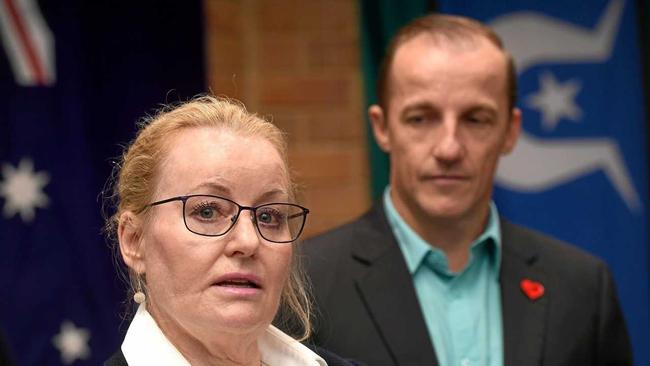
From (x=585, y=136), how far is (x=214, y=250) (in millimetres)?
2667

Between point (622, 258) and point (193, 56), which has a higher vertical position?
Result: point (193, 56)

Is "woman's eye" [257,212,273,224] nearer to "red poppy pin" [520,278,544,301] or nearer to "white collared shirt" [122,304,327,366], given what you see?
"white collared shirt" [122,304,327,366]

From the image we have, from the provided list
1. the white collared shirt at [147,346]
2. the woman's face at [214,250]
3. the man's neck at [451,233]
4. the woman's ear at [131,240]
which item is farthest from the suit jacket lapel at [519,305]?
the woman's ear at [131,240]

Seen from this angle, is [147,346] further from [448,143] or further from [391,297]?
[448,143]

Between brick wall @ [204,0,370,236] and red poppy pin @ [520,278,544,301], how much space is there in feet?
4.48

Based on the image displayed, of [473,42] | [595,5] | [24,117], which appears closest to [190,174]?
[473,42]

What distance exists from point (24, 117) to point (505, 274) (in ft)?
5.02

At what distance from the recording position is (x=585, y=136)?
4.16 meters

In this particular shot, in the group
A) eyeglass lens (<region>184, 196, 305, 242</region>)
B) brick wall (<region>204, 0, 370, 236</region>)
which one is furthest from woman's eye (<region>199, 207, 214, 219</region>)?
brick wall (<region>204, 0, 370, 236</region>)

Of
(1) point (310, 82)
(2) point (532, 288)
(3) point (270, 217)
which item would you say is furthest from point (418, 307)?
(1) point (310, 82)

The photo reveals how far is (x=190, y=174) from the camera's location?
1.80 metres

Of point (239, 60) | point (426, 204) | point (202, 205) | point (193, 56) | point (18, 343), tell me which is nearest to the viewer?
point (202, 205)

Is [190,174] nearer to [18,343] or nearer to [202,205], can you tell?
[202,205]

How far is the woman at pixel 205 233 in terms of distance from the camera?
176 cm
